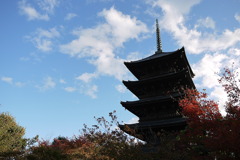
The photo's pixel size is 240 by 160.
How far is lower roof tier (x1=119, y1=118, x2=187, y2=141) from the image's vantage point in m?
15.5

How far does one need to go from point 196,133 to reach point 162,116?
444cm

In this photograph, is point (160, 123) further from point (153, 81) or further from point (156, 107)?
point (153, 81)

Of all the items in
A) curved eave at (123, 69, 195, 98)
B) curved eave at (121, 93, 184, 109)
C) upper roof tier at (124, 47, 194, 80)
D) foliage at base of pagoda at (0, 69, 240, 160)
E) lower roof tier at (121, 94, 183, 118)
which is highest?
upper roof tier at (124, 47, 194, 80)

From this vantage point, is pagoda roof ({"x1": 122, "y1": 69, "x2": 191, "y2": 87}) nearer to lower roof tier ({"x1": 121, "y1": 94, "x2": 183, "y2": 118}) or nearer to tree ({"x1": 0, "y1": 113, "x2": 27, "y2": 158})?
lower roof tier ({"x1": 121, "y1": 94, "x2": 183, "y2": 118})

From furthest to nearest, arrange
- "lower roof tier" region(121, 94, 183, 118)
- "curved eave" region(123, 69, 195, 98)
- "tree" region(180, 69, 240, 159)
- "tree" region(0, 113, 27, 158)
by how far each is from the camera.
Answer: "tree" region(0, 113, 27, 158), "curved eave" region(123, 69, 195, 98), "lower roof tier" region(121, 94, 183, 118), "tree" region(180, 69, 240, 159)

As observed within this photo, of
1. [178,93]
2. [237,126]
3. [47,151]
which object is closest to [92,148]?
[47,151]

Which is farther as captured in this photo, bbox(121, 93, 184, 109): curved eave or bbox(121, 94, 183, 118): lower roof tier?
bbox(121, 94, 183, 118): lower roof tier

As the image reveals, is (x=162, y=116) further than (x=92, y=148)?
Yes

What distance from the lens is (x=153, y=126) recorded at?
16.1 m

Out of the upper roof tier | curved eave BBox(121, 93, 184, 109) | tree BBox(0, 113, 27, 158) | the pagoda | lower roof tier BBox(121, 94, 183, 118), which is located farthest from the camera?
tree BBox(0, 113, 27, 158)

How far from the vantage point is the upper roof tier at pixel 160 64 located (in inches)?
745

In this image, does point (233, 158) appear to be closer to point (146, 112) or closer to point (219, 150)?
point (219, 150)

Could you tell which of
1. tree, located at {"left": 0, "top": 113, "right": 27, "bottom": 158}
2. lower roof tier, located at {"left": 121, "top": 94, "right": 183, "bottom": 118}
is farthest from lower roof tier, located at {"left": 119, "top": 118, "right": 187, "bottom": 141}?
tree, located at {"left": 0, "top": 113, "right": 27, "bottom": 158}

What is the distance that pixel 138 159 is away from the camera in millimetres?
10602
